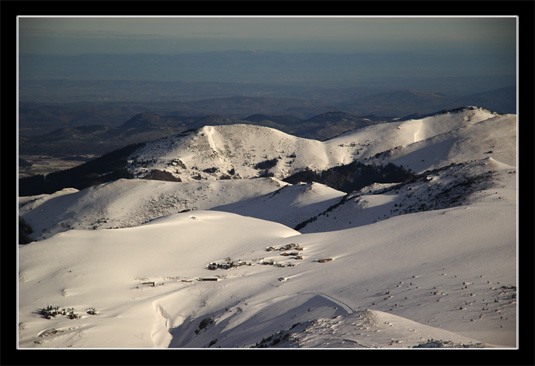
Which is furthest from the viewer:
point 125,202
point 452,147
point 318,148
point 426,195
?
point 318,148

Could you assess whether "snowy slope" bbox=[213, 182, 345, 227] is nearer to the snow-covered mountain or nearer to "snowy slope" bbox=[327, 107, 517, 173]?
the snow-covered mountain

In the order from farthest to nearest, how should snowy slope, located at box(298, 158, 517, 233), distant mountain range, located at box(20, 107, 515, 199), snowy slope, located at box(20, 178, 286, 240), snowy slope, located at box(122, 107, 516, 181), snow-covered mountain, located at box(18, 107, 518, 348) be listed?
distant mountain range, located at box(20, 107, 515, 199), snowy slope, located at box(122, 107, 516, 181), snowy slope, located at box(20, 178, 286, 240), snowy slope, located at box(298, 158, 517, 233), snow-covered mountain, located at box(18, 107, 518, 348)

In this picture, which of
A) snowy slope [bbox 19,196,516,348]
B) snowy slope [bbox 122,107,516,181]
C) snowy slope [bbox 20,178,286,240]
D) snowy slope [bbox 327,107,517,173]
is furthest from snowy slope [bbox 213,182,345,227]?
snowy slope [bbox 19,196,516,348]

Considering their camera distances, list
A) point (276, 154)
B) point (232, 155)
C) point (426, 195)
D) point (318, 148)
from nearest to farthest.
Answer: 1. point (426, 195)
2. point (232, 155)
3. point (276, 154)
4. point (318, 148)

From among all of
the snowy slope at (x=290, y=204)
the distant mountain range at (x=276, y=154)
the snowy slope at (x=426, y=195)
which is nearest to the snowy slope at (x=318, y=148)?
the distant mountain range at (x=276, y=154)

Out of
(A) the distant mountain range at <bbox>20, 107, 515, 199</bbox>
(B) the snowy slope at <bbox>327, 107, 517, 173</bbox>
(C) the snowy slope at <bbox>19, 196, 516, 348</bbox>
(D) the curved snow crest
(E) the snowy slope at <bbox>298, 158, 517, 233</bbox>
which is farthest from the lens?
(D) the curved snow crest

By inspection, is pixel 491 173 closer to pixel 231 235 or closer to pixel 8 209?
pixel 231 235

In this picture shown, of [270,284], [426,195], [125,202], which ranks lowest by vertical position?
[125,202]

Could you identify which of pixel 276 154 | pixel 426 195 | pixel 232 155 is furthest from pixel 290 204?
pixel 276 154

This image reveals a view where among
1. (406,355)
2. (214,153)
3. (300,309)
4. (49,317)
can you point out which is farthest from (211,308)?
(214,153)

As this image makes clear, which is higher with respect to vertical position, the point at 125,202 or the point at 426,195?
the point at 426,195

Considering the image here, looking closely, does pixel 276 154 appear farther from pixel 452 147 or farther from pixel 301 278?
pixel 301 278

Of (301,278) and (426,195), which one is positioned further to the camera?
(426,195)
